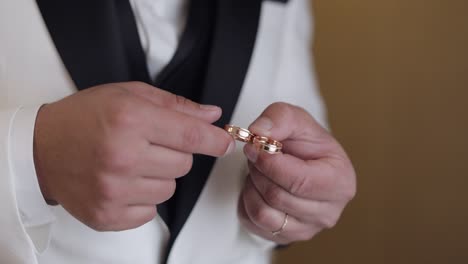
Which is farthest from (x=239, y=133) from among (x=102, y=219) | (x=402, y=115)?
(x=402, y=115)

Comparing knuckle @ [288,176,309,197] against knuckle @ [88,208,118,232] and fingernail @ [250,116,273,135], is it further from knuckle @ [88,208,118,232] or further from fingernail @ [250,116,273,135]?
knuckle @ [88,208,118,232]

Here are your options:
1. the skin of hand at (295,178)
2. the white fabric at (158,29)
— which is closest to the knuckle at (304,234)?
the skin of hand at (295,178)

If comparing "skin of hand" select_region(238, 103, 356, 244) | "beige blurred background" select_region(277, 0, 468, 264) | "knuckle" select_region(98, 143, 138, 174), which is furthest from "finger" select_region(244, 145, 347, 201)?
"beige blurred background" select_region(277, 0, 468, 264)

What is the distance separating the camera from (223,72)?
508mm

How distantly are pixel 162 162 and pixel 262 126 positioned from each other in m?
0.10

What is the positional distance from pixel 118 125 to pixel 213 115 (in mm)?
80

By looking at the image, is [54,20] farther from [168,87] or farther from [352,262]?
[352,262]

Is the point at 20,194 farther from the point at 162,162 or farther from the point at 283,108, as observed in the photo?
the point at 283,108

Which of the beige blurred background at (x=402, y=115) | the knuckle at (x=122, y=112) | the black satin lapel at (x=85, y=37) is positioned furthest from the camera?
the beige blurred background at (x=402, y=115)

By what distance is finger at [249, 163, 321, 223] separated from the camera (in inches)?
19.1

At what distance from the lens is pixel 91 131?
36cm

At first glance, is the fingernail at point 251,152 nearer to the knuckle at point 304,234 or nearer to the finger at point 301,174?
the finger at point 301,174

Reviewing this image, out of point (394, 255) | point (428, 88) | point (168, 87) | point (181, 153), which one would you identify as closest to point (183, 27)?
point (168, 87)

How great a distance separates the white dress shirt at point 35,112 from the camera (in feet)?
1.26
